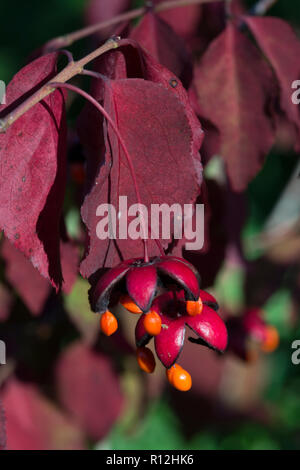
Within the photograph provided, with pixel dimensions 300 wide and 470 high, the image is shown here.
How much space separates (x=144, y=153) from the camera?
52 cm

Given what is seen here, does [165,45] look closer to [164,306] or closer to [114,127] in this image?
[114,127]

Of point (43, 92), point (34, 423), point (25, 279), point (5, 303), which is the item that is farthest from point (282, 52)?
point (34, 423)

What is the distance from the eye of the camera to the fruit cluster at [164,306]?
1.53 ft

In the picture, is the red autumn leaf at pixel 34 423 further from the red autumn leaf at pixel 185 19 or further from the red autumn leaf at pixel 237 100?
the red autumn leaf at pixel 185 19

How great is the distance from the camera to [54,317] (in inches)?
36.5

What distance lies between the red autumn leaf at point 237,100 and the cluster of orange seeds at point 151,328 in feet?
0.72

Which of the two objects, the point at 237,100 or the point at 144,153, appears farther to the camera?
the point at 237,100

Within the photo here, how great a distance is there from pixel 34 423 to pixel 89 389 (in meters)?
0.11

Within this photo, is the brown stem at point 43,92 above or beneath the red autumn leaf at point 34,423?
above

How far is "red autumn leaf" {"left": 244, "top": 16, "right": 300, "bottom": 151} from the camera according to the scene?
2.20 feet

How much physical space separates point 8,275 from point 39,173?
0.24 m

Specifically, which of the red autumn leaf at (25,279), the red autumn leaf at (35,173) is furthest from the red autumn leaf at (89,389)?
the red autumn leaf at (35,173)

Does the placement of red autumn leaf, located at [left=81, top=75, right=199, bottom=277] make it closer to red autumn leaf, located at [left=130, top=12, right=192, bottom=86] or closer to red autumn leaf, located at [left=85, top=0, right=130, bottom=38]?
red autumn leaf, located at [left=130, top=12, right=192, bottom=86]

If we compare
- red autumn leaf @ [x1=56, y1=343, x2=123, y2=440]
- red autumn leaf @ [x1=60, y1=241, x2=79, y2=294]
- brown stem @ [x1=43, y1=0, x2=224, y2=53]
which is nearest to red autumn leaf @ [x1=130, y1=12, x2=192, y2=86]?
brown stem @ [x1=43, y1=0, x2=224, y2=53]
